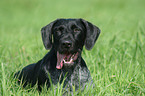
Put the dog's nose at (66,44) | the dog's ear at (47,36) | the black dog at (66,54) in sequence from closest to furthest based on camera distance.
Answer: the dog's nose at (66,44) < the black dog at (66,54) < the dog's ear at (47,36)

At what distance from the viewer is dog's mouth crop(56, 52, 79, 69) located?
437 centimetres

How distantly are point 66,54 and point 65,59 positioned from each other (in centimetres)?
9

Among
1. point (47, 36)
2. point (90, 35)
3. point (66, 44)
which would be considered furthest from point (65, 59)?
point (90, 35)

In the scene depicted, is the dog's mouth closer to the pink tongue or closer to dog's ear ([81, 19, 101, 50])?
the pink tongue

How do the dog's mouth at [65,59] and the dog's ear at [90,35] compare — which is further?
the dog's ear at [90,35]

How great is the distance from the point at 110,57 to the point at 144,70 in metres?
0.95

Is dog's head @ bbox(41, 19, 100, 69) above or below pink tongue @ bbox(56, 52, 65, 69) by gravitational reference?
above

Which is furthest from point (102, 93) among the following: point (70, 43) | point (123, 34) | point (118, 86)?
point (123, 34)

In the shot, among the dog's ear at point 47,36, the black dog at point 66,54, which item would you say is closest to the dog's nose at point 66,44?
the black dog at point 66,54

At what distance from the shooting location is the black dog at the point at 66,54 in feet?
14.3

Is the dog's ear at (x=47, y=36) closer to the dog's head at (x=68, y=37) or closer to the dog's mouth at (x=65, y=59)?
the dog's head at (x=68, y=37)

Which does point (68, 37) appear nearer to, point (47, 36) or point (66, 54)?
point (66, 54)

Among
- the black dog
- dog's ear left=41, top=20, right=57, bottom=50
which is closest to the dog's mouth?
the black dog

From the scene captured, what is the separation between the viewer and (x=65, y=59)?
4445mm
